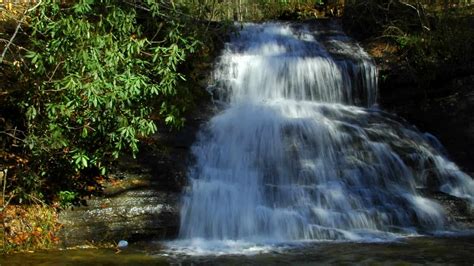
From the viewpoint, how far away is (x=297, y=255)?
842cm

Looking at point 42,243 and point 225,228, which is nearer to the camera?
point 42,243

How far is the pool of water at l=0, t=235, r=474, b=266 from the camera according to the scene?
7.98 metres

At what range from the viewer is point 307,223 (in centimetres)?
999

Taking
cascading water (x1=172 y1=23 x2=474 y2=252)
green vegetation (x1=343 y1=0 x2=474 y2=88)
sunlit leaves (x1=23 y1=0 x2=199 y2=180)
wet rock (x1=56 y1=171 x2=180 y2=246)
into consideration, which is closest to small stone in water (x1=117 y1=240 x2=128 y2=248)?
wet rock (x1=56 y1=171 x2=180 y2=246)

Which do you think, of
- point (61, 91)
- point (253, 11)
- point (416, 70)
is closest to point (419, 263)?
point (61, 91)

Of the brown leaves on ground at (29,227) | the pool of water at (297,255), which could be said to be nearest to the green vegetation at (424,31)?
the pool of water at (297,255)

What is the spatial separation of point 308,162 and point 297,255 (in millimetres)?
3685

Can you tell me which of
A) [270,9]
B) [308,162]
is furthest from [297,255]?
[270,9]

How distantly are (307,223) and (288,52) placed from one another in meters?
8.57

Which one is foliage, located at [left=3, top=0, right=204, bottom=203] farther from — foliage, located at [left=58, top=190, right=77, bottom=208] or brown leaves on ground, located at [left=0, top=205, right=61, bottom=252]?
brown leaves on ground, located at [left=0, top=205, right=61, bottom=252]

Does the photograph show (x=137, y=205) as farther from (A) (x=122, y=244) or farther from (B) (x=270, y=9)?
(B) (x=270, y=9)

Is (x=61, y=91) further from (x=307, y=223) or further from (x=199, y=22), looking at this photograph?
(x=307, y=223)

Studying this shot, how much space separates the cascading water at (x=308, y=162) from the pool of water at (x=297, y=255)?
29.7 inches

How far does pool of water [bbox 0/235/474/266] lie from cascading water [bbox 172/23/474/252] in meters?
0.75
